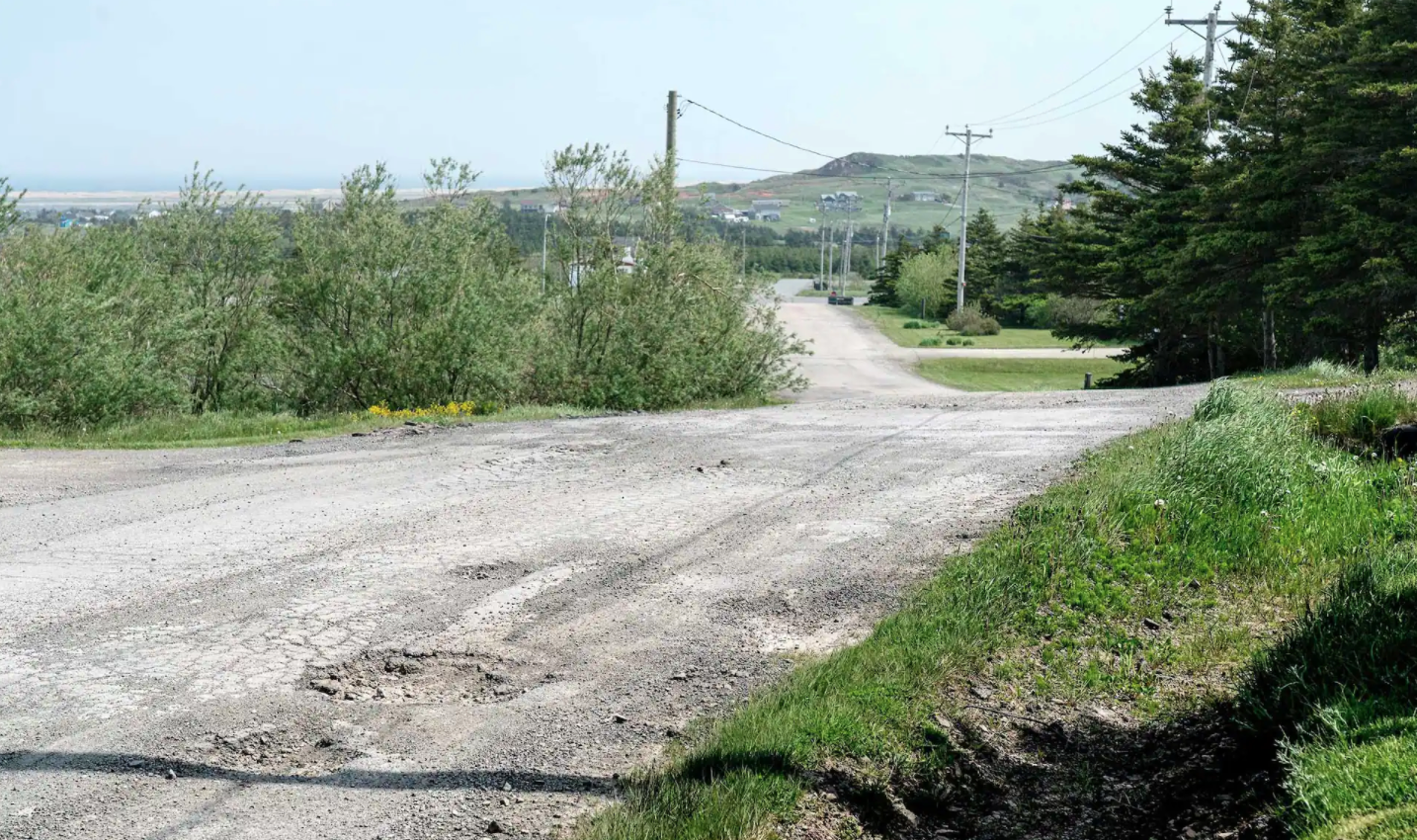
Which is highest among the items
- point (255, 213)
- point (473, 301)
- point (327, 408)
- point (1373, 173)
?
point (1373, 173)

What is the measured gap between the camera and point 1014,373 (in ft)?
146

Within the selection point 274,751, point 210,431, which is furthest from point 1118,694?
point 210,431

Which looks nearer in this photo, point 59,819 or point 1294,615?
point 59,819

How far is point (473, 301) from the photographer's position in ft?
59.6

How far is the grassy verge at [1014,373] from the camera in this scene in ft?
130

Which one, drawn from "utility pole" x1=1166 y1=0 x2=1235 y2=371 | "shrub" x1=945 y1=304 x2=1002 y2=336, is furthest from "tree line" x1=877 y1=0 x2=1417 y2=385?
"shrub" x1=945 y1=304 x2=1002 y2=336

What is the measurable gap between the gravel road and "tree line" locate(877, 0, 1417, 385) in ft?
47.1

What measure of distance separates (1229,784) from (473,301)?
1470cm

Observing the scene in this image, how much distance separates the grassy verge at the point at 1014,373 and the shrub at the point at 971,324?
13827mm

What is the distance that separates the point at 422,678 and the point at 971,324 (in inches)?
2358

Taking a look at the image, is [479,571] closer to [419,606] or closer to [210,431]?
[419,606]

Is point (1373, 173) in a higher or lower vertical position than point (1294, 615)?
higher

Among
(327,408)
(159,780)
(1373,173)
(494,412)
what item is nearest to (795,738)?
(159,780)

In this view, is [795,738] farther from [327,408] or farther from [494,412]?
[327,408]
